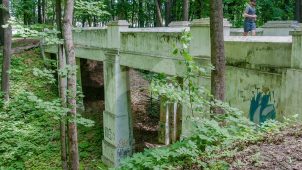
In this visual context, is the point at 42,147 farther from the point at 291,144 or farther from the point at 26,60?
the point at 291,144

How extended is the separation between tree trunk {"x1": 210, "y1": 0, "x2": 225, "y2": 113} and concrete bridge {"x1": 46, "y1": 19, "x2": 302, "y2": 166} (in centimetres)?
90

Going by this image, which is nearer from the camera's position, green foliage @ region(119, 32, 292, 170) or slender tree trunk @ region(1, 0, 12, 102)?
green foliage @ region(119, 32, 292, 170)

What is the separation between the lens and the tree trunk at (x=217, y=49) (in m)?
7.01

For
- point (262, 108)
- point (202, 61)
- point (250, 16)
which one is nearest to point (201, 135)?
point (262, 108)

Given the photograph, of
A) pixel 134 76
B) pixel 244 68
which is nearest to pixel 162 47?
pixel 244 68

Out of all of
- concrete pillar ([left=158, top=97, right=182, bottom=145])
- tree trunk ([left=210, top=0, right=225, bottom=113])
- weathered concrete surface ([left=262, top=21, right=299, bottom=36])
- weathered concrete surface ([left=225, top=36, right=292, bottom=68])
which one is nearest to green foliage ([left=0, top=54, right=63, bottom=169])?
concrete pillar ([left=158, top=97, right=182, bottom=145])

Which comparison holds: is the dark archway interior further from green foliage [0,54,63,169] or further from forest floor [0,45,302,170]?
green foliage [0,54,63,169]

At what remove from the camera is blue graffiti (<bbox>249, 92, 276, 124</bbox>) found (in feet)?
24.1

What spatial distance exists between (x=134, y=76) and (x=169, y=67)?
13.8 metres

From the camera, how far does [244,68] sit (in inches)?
309

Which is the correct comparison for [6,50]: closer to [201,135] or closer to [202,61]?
[202,61]

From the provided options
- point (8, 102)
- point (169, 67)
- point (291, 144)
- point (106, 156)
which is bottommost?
point (106, 156)

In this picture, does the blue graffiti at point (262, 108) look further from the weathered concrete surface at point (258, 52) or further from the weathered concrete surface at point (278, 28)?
the weathered concrete surface at point (278, 28)

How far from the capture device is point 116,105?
45.6 feet
